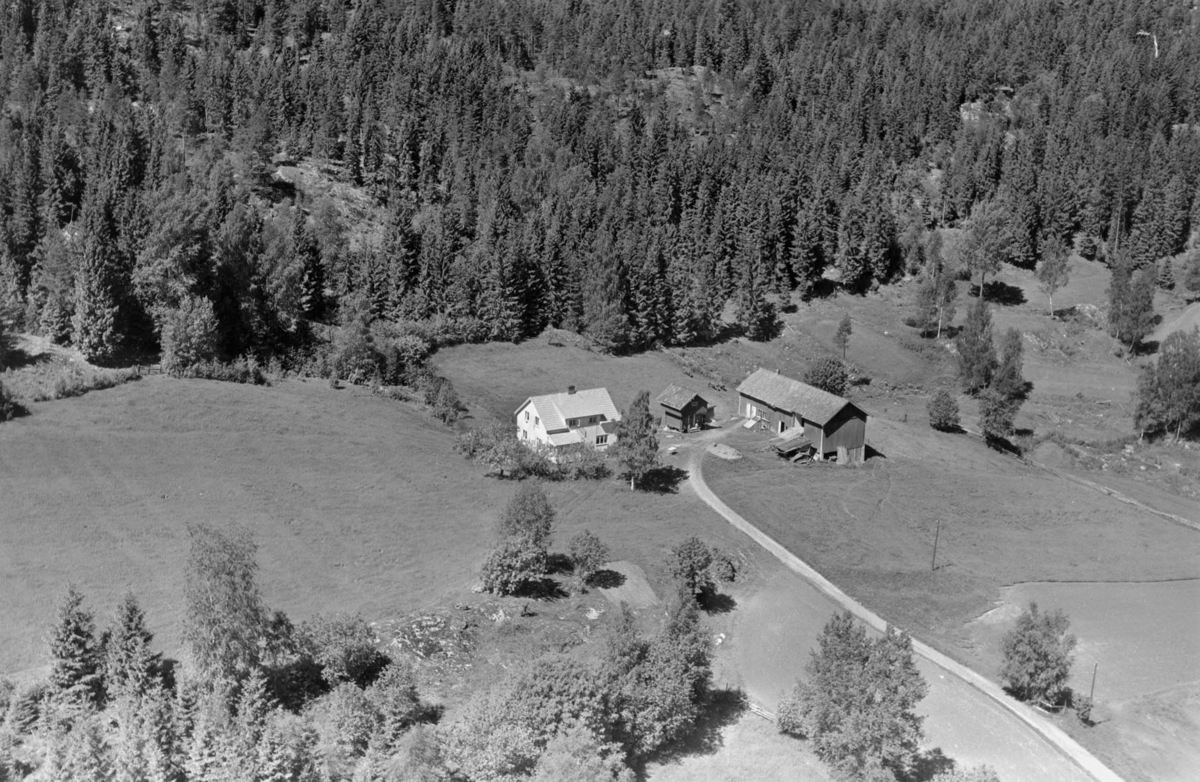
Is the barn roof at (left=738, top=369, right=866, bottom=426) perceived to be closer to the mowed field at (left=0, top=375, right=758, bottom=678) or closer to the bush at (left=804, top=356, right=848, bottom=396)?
the bush at (left=804, top=356, right=848, bottom=396)

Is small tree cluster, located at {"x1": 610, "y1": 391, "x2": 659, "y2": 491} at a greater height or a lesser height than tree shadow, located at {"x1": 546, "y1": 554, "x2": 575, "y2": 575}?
greater

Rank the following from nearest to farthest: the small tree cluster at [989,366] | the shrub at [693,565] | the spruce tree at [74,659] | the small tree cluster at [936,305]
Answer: the spruce tree at [74,659] → the shrub at [693,565] → the small tree cluster at [989,366] → the small tree cluster at [936,305]

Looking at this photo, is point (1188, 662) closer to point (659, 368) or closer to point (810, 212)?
point (659, 368)

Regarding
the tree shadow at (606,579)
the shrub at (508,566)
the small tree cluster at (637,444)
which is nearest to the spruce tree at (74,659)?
the shrub at (508,566)

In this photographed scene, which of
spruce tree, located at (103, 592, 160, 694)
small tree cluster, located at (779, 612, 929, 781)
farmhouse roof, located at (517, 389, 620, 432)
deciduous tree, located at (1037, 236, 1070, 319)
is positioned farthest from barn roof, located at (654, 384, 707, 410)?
deciduous tree, located at (1037, 236, 1070, 319)

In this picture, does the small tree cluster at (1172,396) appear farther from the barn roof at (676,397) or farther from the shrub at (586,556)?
the shrub at (586,556)

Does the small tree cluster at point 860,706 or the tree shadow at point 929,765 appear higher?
the small tree cluster at point 860,706

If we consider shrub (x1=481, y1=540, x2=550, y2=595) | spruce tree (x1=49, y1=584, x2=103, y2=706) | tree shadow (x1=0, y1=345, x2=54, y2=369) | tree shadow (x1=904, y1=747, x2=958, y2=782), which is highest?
spruce tree (x1=49, y1=584, x2=103, y2=706)
